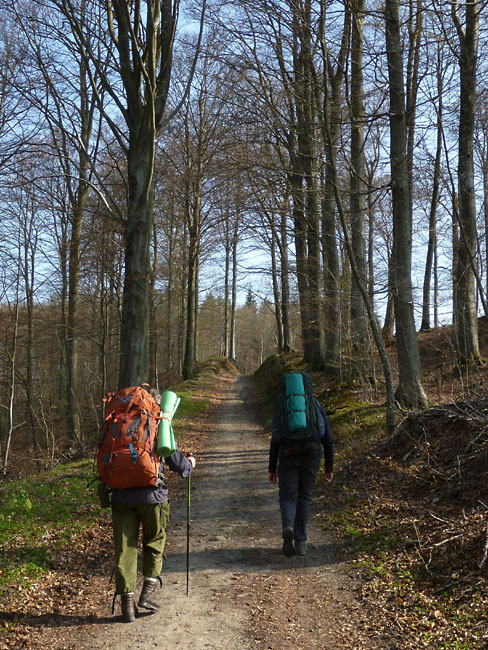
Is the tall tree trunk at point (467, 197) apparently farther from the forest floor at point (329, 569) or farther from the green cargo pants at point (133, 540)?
the green cargo pants at point (133, 540)

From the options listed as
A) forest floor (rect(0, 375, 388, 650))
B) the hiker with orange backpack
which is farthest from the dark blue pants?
the hiker with orange backpack

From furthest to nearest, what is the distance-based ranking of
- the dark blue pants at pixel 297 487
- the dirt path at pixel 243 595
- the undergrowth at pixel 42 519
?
the dark blue pants at pixel 297 487 → the undergrowth at pixel 42 519 → the dirt path at pixel 243 595

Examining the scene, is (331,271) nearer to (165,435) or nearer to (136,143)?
(136,143)

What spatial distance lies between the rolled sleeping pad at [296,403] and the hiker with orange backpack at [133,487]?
1.47m

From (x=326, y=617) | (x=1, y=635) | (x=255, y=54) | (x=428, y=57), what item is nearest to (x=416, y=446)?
(x=326, y=617)

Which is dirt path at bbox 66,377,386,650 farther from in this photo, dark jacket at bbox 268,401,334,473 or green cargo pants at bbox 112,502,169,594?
dark jacket at bbox 268,401,334,473

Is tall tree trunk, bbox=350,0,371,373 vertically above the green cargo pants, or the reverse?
tall tree trunk, bbox=350,0,371,373

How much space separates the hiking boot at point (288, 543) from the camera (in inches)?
216

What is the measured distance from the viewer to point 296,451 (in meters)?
5.53

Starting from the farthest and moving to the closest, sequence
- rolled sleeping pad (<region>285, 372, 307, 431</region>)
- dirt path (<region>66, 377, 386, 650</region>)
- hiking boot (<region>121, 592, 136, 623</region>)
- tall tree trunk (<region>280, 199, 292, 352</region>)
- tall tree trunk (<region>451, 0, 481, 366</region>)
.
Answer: tall tree trunk (<region>280, 199, 292, 352</region>), tall tree trunk (<region>451, 0, 481, 366</region>), rolled sleeping pad (<region>285, 372, 307, 431</region>), hiking boot (<region>121, 592, 136, 623</region>), dirt path (<region>66, 377, 386, 650</region>)

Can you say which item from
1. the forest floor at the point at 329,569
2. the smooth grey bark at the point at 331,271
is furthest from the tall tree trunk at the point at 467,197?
the forest floor at the point at 329,569

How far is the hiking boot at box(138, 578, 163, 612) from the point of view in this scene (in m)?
4.23

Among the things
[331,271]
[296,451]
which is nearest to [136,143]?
[296,451]

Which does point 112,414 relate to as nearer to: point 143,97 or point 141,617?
point 141,617
